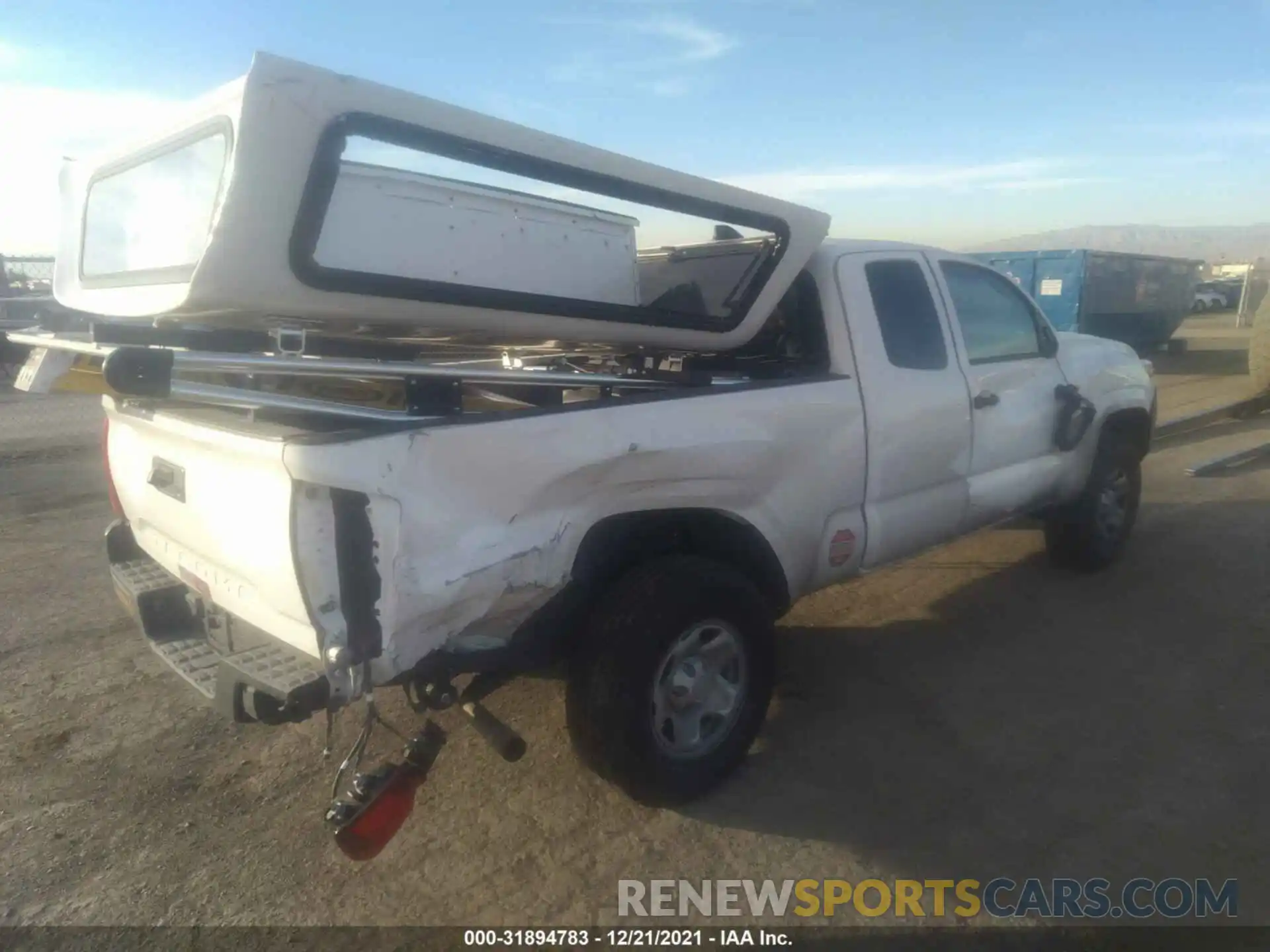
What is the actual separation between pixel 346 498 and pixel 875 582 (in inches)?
155

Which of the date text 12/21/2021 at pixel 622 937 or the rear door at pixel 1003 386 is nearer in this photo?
the date text 12/21/2021 at pixel 622 937

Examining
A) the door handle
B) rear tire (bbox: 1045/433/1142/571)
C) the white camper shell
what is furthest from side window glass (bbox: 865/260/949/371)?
rear tire (bbox: 1045/433/1142/571)

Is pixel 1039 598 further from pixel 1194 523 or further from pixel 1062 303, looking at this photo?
pixel 1062 303

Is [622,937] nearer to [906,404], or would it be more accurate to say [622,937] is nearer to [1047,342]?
[906,404]

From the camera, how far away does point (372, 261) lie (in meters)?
2.60

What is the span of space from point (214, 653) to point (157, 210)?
1434 millimetres

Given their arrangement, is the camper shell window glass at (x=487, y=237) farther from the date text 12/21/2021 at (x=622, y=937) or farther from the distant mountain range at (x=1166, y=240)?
the distant mountain range at (x=1166, y=240)

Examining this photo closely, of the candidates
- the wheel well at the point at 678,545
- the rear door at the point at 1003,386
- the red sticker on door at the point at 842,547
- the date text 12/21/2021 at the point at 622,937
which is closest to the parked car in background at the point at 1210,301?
the rear door at the point at 1003,386

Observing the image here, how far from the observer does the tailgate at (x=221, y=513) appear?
2.38m

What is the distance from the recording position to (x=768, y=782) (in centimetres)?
337

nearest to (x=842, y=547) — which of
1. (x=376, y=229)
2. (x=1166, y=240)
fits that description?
(x=376, y=229)

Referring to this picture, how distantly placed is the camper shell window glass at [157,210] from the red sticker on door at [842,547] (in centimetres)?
256

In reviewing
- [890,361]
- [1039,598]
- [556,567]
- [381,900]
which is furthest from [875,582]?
[381,900]

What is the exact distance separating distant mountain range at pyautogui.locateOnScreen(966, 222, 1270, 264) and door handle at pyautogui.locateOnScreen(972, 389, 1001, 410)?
124844mm
